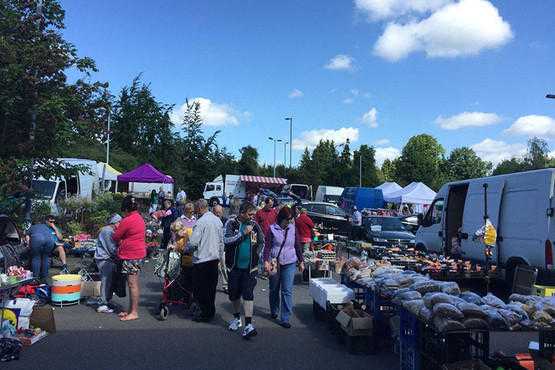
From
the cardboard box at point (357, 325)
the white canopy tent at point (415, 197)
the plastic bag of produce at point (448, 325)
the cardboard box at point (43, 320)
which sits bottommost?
the cardboard box at point (43, 320)

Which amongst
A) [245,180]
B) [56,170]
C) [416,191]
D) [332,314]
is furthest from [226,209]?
[332,314]

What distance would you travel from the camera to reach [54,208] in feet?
55.2

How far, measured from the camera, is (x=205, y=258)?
751 centimetres

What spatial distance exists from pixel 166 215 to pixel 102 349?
27.6 feet

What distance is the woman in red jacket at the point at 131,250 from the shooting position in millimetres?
7668

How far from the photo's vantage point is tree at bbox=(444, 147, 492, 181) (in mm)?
69875

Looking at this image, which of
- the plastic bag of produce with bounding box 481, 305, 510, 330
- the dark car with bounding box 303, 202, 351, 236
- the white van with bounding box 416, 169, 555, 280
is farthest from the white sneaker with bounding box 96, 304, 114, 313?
the dark car with bounding box 303, 202, 351, 236

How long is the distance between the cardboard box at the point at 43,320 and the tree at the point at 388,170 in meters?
75.5

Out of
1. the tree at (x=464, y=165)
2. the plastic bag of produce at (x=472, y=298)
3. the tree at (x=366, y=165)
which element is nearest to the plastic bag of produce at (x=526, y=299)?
the plastic bag of produce at (x=472, y=298)

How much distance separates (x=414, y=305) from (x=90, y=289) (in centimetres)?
643

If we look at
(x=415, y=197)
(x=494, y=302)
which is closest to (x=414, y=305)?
(x=494, y=302)

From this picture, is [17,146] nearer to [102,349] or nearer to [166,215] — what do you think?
[166,215]

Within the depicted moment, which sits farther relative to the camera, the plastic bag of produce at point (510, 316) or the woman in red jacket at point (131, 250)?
the woman in red jacket at point (131, 250)

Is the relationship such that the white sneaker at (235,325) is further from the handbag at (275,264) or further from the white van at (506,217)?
the white van at (506,217)
